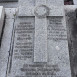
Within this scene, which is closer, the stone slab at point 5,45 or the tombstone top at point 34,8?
the stone slab at point 5,45

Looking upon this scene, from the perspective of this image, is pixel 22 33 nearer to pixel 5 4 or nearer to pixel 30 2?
pixel 30 2

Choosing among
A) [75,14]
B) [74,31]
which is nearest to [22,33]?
[74,31]

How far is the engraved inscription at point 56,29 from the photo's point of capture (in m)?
4.77

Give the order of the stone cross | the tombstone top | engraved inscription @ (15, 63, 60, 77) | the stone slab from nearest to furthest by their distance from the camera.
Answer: engraved inscription @ (15, 63, 60, 77)
the stone cross
the stone slab
the tombstone top

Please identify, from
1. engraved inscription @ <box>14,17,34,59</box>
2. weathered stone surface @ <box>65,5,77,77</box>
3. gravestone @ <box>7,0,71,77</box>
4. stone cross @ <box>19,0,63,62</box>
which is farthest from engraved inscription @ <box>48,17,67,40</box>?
engraved inscription @ <box>14,17,34,59</box>

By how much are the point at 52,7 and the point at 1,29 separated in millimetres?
2089

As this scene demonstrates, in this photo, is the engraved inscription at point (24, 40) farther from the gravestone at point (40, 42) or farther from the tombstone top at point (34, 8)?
the tombstone top at point (34, 8)

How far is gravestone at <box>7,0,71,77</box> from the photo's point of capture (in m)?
4.34

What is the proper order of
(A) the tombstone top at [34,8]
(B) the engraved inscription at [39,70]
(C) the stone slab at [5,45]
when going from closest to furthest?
(B) the engraved inscription at [39,70]
(C) the stone slab at [5,45]
(A) the tombstone top at [34,8]

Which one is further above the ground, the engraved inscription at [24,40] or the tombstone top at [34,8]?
the tombstone top at [34,8]

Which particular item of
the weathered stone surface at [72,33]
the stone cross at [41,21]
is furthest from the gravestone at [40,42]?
the weathered stone surface at [72,33]

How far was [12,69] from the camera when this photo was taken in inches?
173

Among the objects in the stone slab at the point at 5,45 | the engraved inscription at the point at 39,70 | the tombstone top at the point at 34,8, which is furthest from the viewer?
the tombstone top at the point at 34,8

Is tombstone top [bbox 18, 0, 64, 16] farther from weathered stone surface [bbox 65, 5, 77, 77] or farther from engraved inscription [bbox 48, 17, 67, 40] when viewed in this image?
weathered stone surface [bbox 65, 5, 77, 77]
